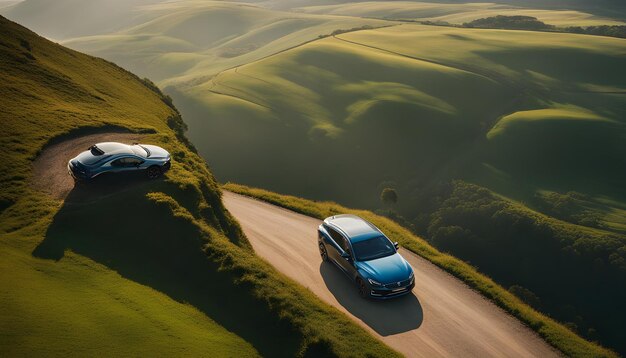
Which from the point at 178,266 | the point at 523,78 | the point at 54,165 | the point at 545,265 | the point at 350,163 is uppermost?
the point at 54,165

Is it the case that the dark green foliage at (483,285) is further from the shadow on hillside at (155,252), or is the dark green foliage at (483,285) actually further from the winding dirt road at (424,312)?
the shadow on hillside at (155,252)

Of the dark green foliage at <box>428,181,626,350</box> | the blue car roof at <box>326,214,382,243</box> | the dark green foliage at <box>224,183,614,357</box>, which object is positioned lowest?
the dark green foliage at <box>428,181,626,350</box>

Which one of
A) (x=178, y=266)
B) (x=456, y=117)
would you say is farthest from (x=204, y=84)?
(x=178, y=266)

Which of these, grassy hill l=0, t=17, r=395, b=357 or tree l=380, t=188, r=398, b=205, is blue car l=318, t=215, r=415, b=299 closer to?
grassy hill l=0, t=17, r=395, b=357

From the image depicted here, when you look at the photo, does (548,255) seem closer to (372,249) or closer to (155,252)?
(372,249)

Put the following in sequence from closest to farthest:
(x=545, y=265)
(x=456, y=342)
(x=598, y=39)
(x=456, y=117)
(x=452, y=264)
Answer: (x=456, y=342), (x=452, y=264), (x=545, y=265), (x=456, y=117), (x=598, y=39)

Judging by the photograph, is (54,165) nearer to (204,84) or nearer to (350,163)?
(350,163)

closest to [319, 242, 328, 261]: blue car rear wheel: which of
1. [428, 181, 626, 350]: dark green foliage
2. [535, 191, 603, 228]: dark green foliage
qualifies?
[428, 181, 626, 350]: dark green foliage
